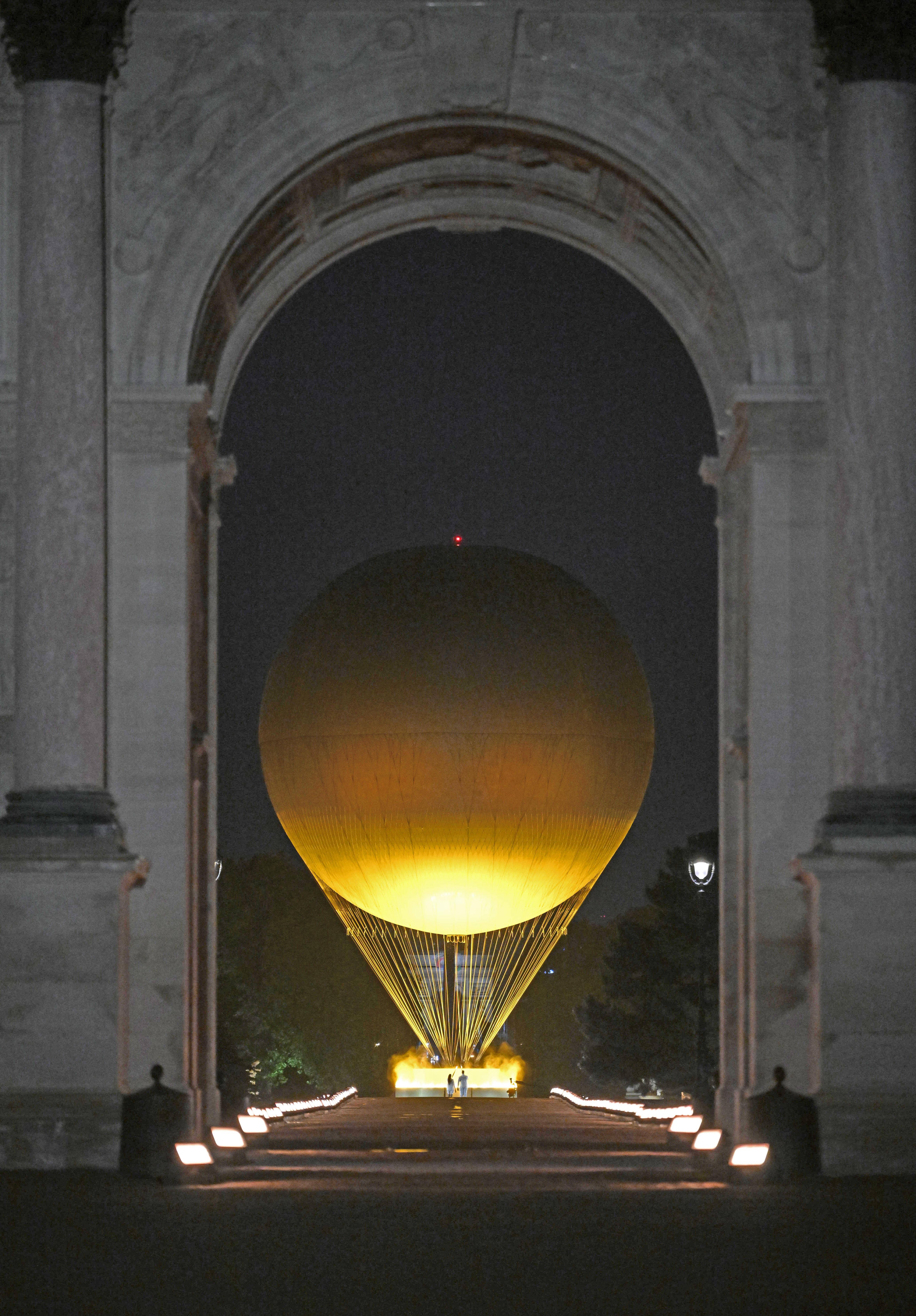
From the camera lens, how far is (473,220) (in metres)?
52.8

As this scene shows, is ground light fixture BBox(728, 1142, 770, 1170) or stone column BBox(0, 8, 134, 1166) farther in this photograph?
stone column BBox(0, 8, 134, 1166)

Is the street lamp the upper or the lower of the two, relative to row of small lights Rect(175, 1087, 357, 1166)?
upper

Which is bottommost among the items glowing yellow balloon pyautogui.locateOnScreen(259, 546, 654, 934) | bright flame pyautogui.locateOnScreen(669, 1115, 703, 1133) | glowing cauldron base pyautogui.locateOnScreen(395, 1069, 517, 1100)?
glowing cauldron base pyautogui.locateOnScreen(395, 1069, 517, 1100)

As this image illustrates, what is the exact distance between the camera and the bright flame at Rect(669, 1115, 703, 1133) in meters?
49.4

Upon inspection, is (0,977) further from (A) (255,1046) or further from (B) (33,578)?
(A) (255,1046)

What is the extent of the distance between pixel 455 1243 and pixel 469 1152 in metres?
21.1

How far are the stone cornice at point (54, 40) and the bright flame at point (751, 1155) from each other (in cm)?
1969

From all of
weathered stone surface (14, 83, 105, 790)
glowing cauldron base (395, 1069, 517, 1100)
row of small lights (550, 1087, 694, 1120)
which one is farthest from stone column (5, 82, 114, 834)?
glowing cauldron base (395, 1069, 517, 1100)

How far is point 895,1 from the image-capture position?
43.6 m

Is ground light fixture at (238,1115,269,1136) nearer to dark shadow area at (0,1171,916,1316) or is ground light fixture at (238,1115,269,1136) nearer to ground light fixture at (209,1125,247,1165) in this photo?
ground light fixture at (209,1125,247,1165)

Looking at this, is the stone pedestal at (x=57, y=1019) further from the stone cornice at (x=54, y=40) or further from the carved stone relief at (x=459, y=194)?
the stone cornice at (x=54, y=40)

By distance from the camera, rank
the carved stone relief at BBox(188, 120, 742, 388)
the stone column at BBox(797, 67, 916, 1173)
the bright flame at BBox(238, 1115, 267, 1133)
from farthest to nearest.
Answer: the bright flame at BBox(238, 1115, 267, 1133) → the carved stone relief at BBox(188, 120, 742, 388) → the stone column at BBox(797, 67, 916, 1173)

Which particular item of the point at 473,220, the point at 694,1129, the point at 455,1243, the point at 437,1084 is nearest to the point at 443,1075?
the point at 437,1084

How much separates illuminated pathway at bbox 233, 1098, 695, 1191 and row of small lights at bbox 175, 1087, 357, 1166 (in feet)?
1.48
